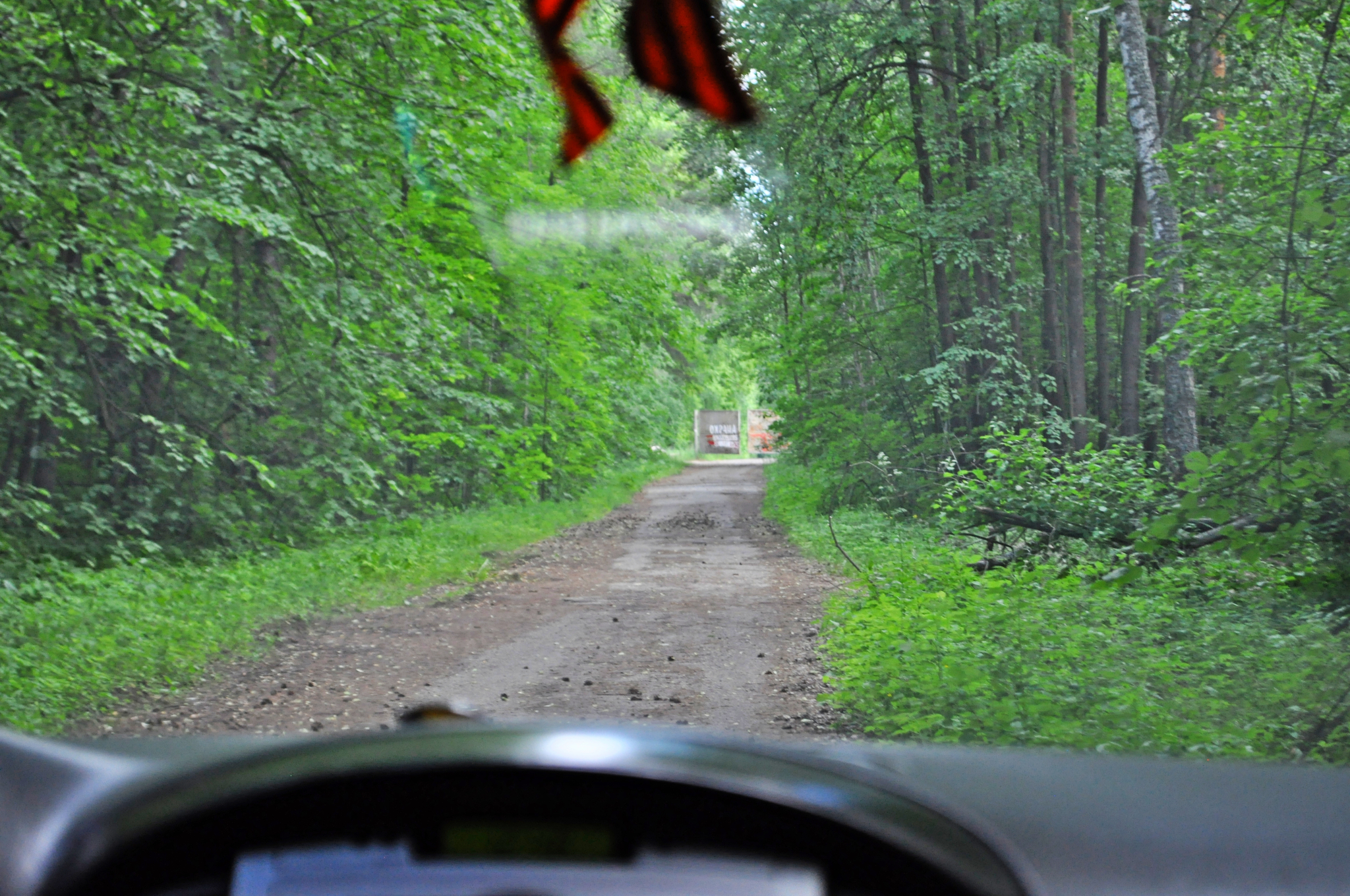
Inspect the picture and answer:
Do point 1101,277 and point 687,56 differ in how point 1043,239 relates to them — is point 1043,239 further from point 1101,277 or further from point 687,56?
point 687,56

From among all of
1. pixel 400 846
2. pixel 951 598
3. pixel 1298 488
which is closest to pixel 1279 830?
pixel 400 846

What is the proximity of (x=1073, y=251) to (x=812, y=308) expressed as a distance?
5.42 meters

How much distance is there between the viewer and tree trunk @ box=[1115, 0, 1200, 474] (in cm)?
1105

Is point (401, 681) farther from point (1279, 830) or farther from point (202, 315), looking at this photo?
point (1279, 830)

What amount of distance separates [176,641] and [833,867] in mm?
8856

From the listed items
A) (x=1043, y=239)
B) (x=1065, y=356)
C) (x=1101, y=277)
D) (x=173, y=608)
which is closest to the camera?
(x=173, y=608)

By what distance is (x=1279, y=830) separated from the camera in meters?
1.53

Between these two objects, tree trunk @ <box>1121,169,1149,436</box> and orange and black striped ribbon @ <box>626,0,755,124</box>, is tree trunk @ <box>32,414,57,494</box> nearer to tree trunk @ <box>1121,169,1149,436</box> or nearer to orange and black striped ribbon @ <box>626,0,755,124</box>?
orange and black striped ribbon @ <box>626,0,755,124</box>

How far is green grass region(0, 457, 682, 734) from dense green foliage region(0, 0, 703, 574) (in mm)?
700

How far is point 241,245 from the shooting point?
14172 mm

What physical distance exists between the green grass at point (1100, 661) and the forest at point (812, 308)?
4cm

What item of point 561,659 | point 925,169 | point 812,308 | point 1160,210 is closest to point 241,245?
point 561,659

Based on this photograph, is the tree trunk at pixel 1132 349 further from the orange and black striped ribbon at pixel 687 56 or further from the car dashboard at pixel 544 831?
the car dashboard at pixel 544 831

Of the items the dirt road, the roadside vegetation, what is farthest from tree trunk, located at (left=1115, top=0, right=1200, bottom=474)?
the dirt road
